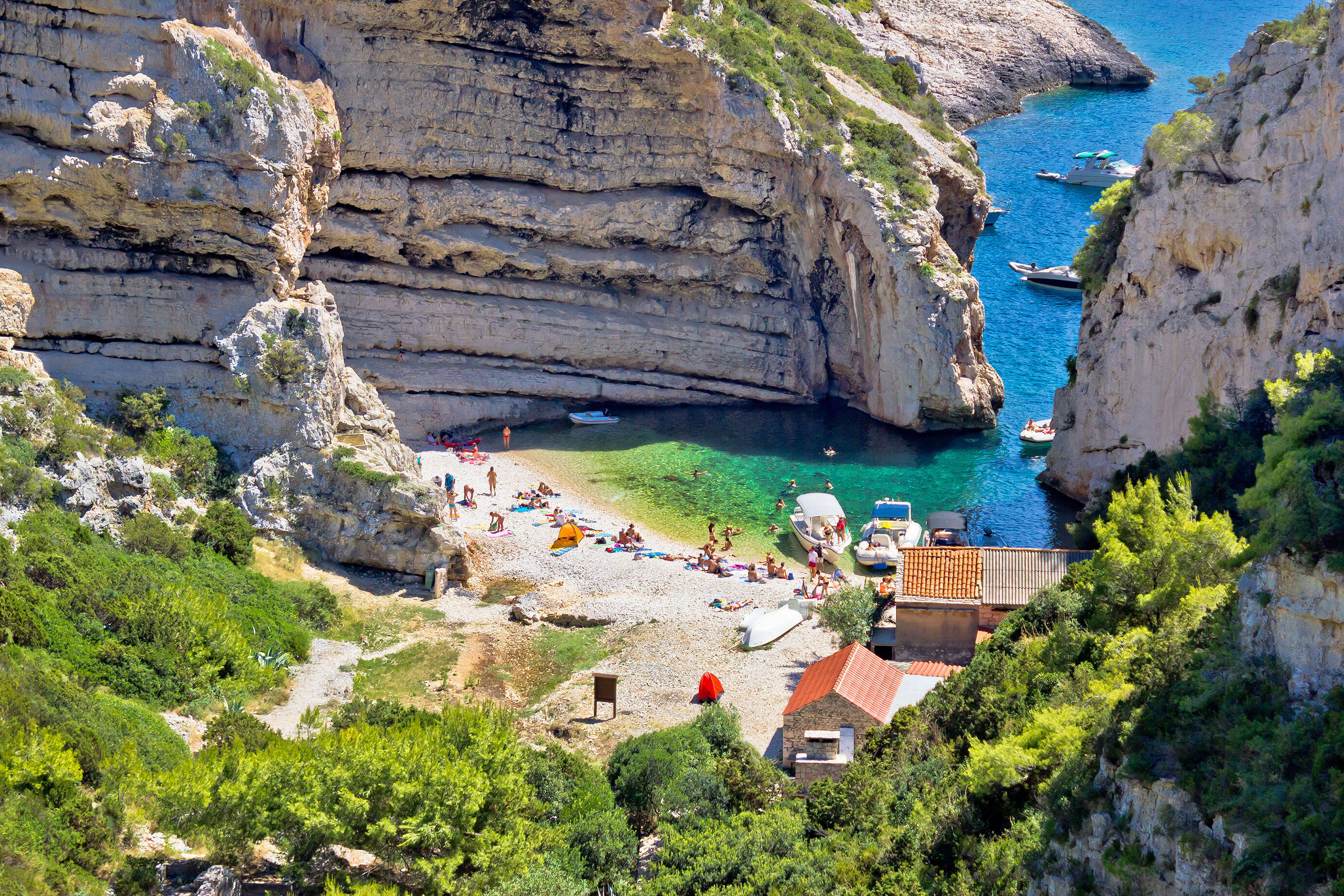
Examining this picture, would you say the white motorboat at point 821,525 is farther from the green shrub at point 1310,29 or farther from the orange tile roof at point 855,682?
the green shrub at point 1310,29

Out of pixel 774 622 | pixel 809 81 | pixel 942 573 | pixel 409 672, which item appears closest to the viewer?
pixel 942 573

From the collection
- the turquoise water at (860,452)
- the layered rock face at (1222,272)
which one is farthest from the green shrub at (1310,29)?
the turquoise water at (860,452)

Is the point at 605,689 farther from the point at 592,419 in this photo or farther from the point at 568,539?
the point at 592,419

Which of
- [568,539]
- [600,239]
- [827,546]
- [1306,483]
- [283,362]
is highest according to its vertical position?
[1306,483]

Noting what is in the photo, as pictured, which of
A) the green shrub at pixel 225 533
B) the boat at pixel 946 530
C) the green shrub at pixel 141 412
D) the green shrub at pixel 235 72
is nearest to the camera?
the green shrub at pixel 225 533

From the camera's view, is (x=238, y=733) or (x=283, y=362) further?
(x=283, y=362)

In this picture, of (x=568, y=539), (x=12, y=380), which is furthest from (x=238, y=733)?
(x=568, y=539)

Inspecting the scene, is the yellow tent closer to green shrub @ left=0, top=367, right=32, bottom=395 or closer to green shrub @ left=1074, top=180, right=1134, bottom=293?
green shrub @ left=0, top=367, right=32, bottom=395
